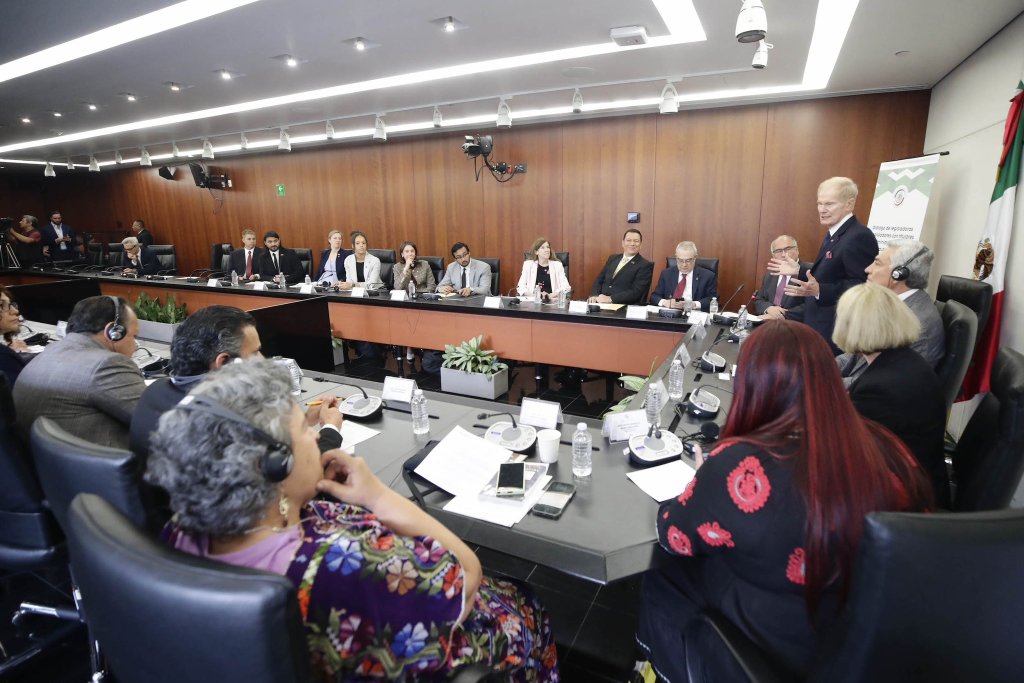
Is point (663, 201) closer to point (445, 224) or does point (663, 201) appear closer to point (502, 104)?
point (502, 104)

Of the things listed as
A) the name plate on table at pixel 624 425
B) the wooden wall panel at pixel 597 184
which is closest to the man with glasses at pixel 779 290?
the wooden wall panel at pixel 597 184

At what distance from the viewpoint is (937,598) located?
2.07 feet

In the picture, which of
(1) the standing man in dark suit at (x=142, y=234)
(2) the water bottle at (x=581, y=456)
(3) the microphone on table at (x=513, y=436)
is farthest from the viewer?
(1) the standing man in dark suit at (x=142, y=234)

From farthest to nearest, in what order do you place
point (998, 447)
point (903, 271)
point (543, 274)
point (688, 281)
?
point (543, 274) < point (688, 281) < point (903, 271) < point (998, 447)

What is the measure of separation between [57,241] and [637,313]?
11.4 metres

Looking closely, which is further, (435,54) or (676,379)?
(435,54)

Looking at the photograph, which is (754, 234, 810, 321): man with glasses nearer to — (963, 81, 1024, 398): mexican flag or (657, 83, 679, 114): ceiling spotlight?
(963, 81, 1024, 398): mexican flag

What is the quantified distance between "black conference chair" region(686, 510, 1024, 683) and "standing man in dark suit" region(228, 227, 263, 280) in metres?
6.33

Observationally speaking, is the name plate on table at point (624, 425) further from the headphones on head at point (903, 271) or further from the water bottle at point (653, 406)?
the headphones on head at point (903, 271)

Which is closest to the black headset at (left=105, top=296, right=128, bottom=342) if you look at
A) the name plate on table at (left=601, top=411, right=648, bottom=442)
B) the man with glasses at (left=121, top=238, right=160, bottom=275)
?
the name plate on table at (left=601, top=411, right=648, bottom=442)

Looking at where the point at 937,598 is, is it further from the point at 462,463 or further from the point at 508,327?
the point at 508,327

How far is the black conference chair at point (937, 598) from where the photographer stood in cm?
62

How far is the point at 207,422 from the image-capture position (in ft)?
2.56


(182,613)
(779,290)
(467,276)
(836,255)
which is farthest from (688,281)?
(182,613)
